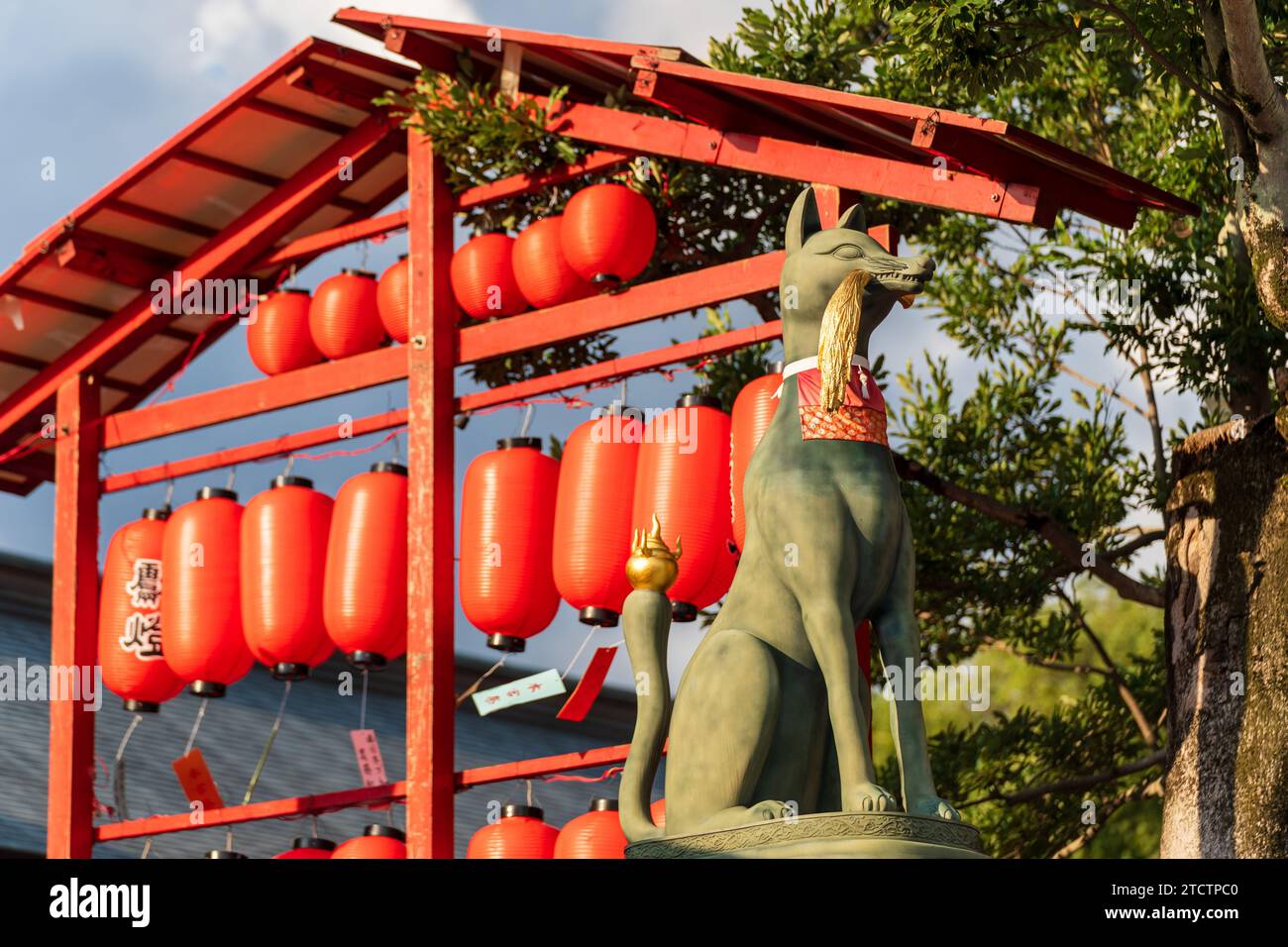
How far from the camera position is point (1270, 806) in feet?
24.1

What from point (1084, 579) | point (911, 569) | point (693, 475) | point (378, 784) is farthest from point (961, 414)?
point (911, 569)

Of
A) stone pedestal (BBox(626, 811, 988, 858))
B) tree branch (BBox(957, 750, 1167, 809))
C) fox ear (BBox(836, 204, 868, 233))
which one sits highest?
fox ear (BBox(836, 204, 868, 233))

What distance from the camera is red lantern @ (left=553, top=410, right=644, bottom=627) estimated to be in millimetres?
7906

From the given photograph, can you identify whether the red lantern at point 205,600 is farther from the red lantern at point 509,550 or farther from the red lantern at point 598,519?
the red lantern at point 598,519

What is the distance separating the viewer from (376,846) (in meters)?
8.34

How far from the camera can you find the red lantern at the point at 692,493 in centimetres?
770

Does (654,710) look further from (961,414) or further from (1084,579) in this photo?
(1084,579)

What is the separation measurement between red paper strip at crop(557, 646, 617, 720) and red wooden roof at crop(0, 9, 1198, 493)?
2261mm

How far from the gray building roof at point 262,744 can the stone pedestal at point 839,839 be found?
7.03 meters

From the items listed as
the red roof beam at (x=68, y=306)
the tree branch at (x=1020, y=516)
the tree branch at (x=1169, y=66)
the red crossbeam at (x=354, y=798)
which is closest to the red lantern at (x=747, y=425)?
the red crossbeam at (x=354, y=798)

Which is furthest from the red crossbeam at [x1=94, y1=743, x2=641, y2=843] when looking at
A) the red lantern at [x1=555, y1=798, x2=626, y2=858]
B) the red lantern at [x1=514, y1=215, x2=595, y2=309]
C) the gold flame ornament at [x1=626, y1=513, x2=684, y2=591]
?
the gold flame ornament at [x1=626, y1=513, x2=684, y2=591]

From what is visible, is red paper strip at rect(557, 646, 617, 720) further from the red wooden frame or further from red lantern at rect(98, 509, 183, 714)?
red lantern at rect(98, 509, 183, 714)
